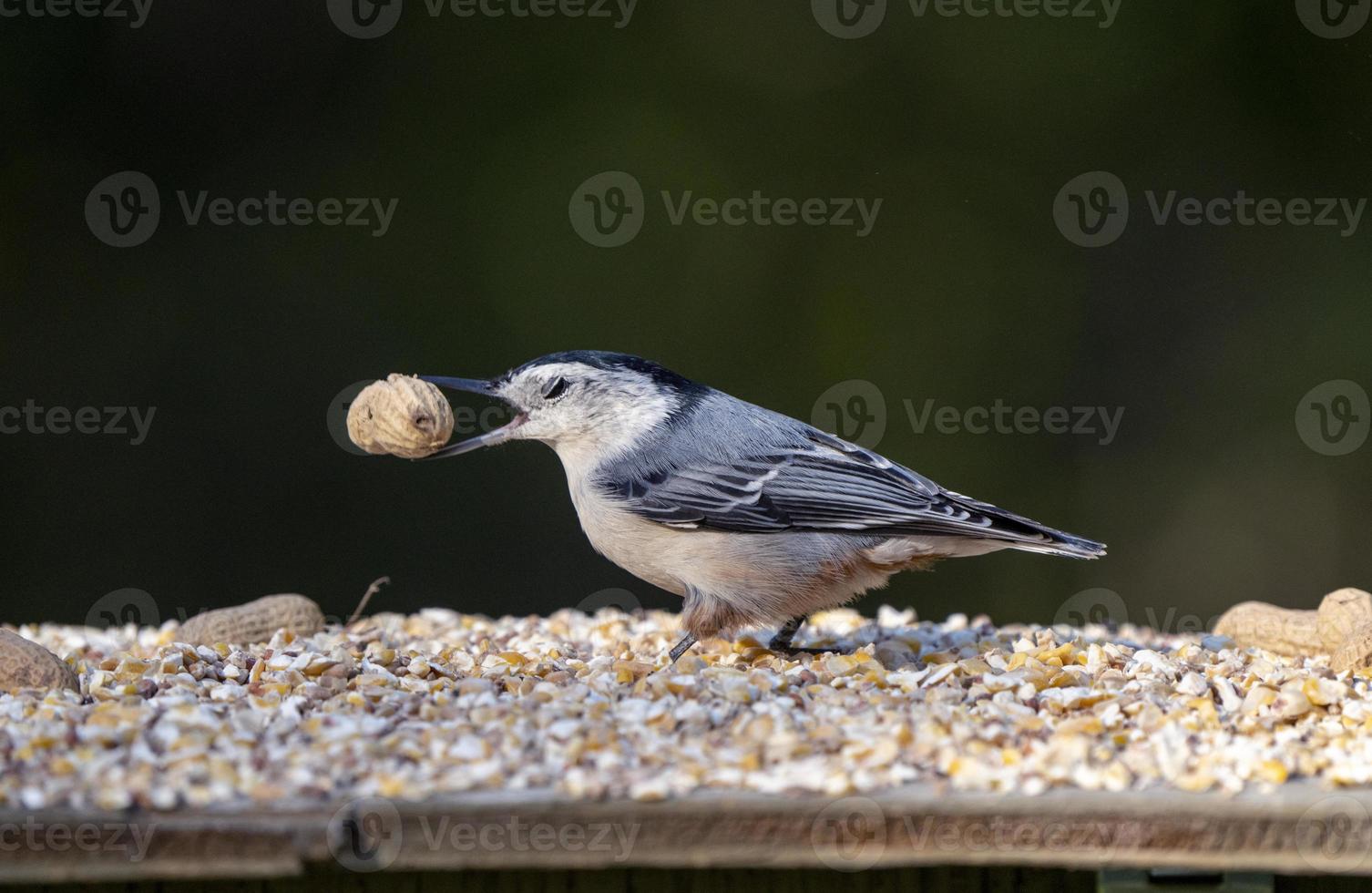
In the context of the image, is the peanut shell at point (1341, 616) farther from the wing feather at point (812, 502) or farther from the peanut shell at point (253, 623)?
the peanut shell at point (253, 623)

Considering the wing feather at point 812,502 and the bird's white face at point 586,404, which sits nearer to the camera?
the wing feather at point 812,502

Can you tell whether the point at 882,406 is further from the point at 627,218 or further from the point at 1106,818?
the point at 1106,818

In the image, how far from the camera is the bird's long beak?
3.12 m

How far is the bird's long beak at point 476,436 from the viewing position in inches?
123

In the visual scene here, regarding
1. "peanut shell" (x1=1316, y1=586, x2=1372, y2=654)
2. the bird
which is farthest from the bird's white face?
"peanut shell" (x1=1316, y1=586, x2=1372, y2=654)

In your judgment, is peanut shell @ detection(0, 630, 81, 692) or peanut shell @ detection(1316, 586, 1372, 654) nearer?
peanut shell @ detection(0, 630, 81, 692)

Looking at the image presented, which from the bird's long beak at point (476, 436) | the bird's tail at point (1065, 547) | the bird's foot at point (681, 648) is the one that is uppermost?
the bird's long beak at point (476, 436)

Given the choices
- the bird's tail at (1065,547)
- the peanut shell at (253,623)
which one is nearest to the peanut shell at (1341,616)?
the bird's tail at (1065,547)

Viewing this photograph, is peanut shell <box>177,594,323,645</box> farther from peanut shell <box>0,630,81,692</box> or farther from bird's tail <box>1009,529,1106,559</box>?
bird's tail <box>1009,529,1106,559</box>

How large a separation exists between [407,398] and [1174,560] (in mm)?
3643

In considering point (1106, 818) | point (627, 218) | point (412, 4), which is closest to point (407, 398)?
point (1106, 818)

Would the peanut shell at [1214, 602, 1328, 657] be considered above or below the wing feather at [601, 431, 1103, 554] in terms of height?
below

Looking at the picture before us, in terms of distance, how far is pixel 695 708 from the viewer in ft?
7.26

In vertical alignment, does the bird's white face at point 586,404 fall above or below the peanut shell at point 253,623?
above
